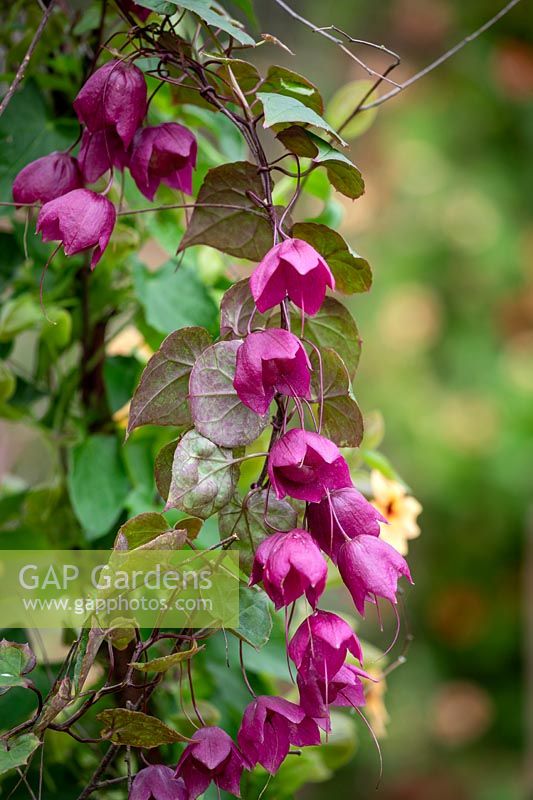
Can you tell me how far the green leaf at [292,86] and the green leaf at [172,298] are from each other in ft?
0.62

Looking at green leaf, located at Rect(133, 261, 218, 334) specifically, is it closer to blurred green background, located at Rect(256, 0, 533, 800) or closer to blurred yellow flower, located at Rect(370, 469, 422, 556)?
blurred yellow flower, located at Rect(370, 469, 422, 556)

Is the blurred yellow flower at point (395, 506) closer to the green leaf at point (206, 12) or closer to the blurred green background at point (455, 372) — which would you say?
the green leaf at point (206, 12)

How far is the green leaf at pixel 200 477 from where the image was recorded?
0.35 m

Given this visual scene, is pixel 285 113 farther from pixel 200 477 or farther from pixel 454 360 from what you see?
pixel 454 360

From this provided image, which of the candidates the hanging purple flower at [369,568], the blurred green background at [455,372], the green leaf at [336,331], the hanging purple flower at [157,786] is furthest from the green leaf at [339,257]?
the blurred green background at [455,372]

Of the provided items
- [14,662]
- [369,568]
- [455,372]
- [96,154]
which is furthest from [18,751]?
[455,372]

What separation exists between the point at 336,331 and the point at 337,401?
0.05m

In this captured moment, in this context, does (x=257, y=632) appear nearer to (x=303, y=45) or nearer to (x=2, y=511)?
(x=2, y=511)

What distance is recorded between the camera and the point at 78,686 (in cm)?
33

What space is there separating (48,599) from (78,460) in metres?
0.09

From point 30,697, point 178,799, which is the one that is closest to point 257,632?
point 178,799

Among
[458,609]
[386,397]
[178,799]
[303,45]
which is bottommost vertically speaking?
[458,609]

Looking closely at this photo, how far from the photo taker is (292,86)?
0.38m

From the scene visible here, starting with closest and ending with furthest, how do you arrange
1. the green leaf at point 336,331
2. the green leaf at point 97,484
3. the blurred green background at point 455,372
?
the green leaf at point 336,331, the green leaf at point 97,484, the blurred green background at point 455,372
